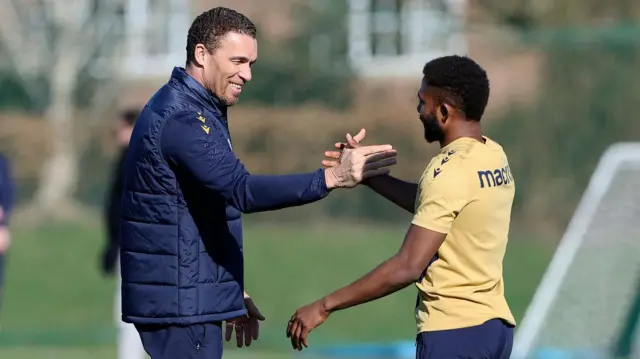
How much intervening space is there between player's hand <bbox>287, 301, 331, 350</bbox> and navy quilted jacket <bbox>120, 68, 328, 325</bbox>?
0.29m

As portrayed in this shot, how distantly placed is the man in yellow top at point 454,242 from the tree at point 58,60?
44.7 feet

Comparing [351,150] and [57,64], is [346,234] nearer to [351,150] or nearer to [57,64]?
[57,64]

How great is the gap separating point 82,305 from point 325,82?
440 centimetres

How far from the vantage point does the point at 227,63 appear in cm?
527

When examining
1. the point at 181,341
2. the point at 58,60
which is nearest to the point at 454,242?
the point at 181,341

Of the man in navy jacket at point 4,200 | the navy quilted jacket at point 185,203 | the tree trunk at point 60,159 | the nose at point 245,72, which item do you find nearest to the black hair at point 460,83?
the navy quilted jacket at point 185,203

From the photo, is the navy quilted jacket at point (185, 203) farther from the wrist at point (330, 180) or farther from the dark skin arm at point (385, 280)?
the dark skin arm at point (385, 280)

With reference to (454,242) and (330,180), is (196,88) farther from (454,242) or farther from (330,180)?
(454,242)

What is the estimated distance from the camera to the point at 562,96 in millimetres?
15289

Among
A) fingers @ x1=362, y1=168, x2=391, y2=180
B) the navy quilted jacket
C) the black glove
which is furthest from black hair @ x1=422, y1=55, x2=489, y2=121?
the black glove

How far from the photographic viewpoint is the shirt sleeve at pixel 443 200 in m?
4.85

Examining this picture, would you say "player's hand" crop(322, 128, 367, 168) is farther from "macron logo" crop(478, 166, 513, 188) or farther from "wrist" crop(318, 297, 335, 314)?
"macron logo" crop(478, 166, 513, 188)

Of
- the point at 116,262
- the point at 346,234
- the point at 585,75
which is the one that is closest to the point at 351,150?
the point at 116,262

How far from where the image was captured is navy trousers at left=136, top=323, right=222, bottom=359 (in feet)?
17.1
